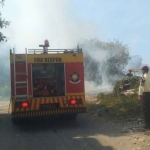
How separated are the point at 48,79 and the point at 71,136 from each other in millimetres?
3376

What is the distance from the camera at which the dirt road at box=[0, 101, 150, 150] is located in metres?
6.87

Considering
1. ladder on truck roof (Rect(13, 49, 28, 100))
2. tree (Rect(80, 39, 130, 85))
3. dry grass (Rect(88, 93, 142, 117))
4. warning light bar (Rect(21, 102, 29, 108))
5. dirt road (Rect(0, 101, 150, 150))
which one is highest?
tree (Rect(80, 39, 130, 85))

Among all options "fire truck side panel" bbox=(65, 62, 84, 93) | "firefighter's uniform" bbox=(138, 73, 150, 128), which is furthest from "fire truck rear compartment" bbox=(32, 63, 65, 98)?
"firefighter's uniform" bbox=(138, 73, 150, 128)

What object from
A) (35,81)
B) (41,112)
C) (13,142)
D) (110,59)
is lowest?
(13,142)

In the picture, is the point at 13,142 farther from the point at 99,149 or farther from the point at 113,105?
the point at 113,105

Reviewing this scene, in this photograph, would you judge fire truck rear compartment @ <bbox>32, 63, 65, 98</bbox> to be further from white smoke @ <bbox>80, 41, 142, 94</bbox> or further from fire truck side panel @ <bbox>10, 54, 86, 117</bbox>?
white smoke @ <bbox>80, 41, 142, 94</bbox>

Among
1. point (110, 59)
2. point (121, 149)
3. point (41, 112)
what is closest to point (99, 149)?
point (121, 149)

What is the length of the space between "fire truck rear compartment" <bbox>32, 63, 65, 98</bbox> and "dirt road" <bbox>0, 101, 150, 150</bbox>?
4.17 ft

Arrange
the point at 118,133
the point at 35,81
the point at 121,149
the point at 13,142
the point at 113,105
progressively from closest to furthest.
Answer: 1. the point at 121,149
2. the point at 13,142
3. the point at 118,133
4. the point at 35,81
5. the point at 113,105

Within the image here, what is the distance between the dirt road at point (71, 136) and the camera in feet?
22.5

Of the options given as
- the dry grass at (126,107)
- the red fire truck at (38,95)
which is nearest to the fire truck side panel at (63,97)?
the red fire truck at (38,95)

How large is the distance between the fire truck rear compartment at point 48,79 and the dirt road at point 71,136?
127cm

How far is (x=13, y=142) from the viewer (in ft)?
25.1

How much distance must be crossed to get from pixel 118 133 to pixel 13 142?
312 cm
